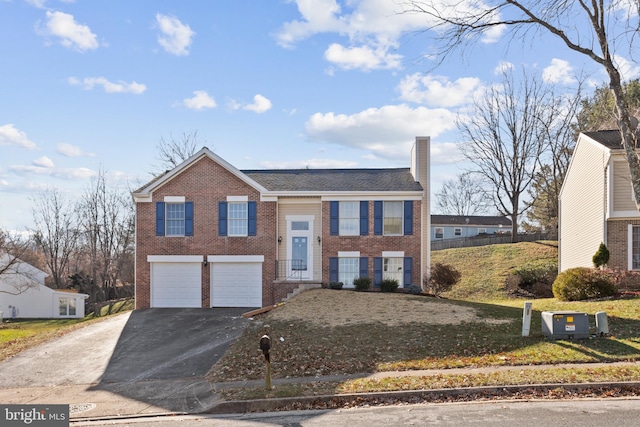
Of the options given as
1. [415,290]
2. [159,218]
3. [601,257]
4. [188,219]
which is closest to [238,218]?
[188,219]

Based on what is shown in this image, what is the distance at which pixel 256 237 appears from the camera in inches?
935

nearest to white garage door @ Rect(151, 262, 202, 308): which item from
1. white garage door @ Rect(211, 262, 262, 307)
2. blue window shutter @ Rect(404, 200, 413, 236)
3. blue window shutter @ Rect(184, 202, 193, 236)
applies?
white garage door @ Rect(211, 262, 262, 307)

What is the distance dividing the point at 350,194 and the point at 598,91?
27893 millimetres

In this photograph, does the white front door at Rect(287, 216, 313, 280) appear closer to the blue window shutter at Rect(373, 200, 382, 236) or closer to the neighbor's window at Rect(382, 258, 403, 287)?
the blue window shutter at Rect(373, 200, 382, 236)

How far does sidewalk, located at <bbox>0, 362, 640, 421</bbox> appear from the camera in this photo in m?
10.3

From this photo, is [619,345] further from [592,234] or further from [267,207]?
[267,207]

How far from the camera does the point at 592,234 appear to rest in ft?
81.2

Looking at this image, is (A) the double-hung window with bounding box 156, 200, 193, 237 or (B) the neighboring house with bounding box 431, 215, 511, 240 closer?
(A) the double-hung window with bounding box 156, 200, 193, 237

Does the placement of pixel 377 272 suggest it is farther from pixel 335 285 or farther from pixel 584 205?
pixel 584 205

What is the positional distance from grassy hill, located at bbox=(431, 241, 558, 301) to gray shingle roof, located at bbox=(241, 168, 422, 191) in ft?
30.7

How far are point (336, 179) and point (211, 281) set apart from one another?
25.5ft

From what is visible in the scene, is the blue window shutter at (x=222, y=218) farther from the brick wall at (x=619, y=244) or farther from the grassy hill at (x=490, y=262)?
the brick wall at (x=619, y=244)

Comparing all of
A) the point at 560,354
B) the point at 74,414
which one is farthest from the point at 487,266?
the point at 74,414

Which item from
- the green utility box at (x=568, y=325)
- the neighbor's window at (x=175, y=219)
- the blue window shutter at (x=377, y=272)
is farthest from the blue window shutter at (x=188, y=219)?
the green utility box at (x=568, y=325)
